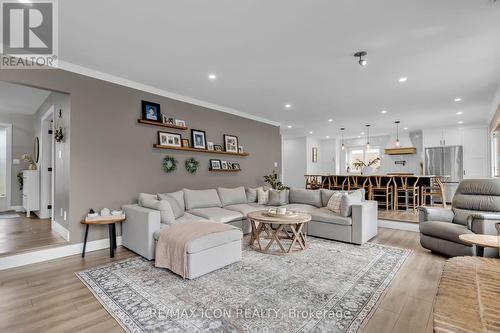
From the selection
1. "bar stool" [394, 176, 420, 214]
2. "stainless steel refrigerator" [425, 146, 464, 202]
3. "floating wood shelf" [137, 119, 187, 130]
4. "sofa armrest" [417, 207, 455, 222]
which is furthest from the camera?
"stainless steel refrigerator" [425, 146, 464, 202]

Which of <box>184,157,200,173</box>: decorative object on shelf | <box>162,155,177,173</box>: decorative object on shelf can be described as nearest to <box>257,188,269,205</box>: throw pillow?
<box>184,157,200,173</box>: decorative object on shelf

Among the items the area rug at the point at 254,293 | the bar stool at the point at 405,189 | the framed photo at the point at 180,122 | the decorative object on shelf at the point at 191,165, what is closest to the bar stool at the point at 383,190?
the bar stool at the point at 405,189

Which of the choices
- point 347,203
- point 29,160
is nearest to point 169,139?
point 347,203

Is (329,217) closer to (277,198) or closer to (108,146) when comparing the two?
(277,198)

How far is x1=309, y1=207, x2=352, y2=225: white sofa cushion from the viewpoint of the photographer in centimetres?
412

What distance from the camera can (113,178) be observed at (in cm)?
400

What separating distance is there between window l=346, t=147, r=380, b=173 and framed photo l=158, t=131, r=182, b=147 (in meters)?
8.06

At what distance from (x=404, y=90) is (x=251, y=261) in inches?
163

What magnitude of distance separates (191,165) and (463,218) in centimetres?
468

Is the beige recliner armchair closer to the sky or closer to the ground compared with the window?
closer to the ground

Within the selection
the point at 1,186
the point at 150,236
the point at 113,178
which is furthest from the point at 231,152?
the point at 1,186

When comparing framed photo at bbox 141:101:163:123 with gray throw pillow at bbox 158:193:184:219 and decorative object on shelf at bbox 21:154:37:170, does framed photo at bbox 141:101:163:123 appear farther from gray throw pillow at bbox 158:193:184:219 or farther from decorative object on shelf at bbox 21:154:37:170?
decorative object on shelf at bbox 21:154:37:170

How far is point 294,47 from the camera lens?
3068mm

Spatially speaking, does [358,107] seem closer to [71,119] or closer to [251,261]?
[251,261]
